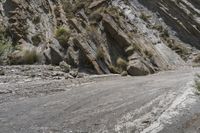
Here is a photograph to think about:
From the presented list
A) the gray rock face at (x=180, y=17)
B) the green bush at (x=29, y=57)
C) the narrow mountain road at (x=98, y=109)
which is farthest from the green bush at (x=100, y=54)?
the gray rock face at (x=180, y=17)

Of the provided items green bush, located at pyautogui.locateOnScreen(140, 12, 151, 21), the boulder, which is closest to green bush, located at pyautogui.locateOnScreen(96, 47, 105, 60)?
the boulder

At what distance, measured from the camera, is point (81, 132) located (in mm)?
10812

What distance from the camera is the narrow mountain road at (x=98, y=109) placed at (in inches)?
447

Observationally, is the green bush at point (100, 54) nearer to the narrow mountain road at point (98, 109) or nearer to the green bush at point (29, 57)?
the green bush at point (29, 57)

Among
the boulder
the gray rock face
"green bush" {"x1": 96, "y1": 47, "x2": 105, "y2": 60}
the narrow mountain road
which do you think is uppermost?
the gray rock face

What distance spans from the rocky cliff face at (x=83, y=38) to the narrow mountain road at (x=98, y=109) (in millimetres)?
5893

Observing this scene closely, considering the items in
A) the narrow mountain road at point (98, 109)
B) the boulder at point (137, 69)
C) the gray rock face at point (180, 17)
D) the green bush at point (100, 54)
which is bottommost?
the narrow mountain road at point (98, 109)

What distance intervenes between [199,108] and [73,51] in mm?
12374

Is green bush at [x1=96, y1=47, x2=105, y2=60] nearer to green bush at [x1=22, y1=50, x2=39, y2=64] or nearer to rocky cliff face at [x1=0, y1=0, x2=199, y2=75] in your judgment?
rocky cliff face at [x1=0, y1=0, x2=199, y2=75]

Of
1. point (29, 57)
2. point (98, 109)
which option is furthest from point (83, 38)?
point (98, 109)

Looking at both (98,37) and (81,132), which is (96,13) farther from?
(81,132)

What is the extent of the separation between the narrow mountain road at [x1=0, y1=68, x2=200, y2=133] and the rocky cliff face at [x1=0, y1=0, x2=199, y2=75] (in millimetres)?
5893

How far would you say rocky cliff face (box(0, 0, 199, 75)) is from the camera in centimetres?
2441

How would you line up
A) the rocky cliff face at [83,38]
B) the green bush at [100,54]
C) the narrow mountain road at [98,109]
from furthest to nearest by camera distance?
the green bush at [100,54], the rocky cliff face at [83,38], the narrow mountain road at [98,109]
